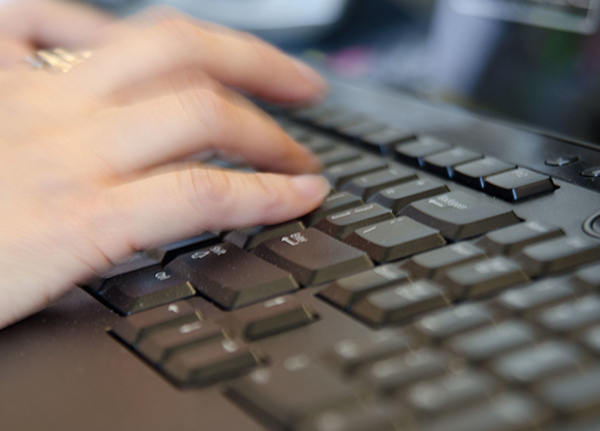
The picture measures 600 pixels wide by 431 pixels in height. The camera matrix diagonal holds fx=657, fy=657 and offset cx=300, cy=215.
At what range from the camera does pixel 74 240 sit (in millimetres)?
447

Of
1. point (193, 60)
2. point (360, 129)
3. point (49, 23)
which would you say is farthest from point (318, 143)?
point (49, 23)

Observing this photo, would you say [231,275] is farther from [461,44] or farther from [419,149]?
[461,44]

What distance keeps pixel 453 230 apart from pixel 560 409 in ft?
0.55

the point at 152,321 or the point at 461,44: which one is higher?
the point at 461,44

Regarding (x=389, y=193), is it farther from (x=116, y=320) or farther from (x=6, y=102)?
(x=6, y=102)

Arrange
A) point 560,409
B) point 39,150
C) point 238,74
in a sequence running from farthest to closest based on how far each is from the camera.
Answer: point 238,74 < point 39,150 < point 560,409

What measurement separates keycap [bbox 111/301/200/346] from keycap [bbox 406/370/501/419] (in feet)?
0.46

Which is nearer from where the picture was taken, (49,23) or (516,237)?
(516,237)

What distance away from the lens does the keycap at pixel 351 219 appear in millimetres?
432

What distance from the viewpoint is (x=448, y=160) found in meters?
0.50

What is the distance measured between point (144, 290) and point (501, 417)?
23cm

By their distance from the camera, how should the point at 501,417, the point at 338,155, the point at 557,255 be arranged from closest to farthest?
the point at 501,417 → the point at 557,255 → the point at 338,155

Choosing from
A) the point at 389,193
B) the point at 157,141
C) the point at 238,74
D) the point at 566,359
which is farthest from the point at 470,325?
the point at 238,74

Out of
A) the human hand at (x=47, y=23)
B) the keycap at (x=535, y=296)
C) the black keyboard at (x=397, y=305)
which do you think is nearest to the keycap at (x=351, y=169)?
the black keyboard at (x=397, y=305)
